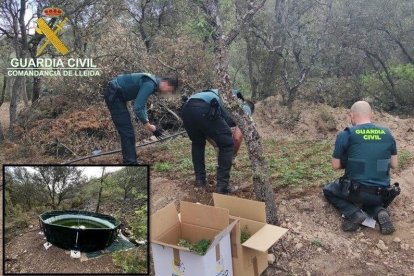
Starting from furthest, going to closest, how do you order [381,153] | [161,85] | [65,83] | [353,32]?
[353,32], [65,83], [161,85], [381,153]

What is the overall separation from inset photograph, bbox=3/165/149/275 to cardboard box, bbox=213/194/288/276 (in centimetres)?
68

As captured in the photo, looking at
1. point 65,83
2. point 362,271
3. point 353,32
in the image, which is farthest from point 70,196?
point 353,32

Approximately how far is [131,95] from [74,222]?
2.36 metres

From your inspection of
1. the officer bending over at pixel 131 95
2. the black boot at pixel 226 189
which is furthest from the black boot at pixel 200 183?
the officer bending over at pixel 131 95

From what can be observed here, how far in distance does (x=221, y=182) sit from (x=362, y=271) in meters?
1.66

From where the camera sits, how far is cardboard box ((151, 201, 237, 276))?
9.70ft

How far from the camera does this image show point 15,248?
338cm

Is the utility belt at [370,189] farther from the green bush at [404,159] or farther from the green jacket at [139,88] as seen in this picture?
the green jacket at [139,88]

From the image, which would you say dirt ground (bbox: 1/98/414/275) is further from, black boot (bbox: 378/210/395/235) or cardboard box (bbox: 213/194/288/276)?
cardboard box (bbox: 213/194/288/276)

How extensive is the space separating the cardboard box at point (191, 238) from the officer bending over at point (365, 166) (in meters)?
1.46

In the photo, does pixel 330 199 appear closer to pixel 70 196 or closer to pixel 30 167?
pixel 70 196

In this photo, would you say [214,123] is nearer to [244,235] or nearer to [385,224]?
[244,235]

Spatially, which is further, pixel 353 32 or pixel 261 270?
pixel 353 32

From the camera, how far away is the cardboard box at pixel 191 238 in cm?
296
